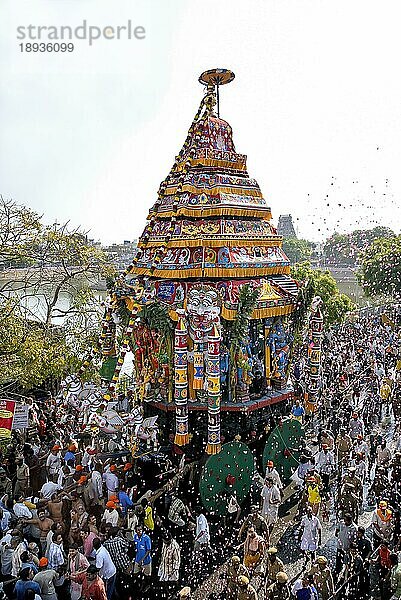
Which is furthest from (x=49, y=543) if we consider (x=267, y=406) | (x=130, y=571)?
(x=267, y=406)

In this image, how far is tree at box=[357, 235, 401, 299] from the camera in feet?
86.7

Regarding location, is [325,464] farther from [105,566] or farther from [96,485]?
[105,566]

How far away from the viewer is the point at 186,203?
10977mm

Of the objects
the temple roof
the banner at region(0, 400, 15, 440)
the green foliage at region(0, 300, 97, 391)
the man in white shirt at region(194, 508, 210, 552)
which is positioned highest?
the temple roof

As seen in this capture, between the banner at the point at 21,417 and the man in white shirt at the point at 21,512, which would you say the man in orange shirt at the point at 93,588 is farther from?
the banner at the point at 21,417

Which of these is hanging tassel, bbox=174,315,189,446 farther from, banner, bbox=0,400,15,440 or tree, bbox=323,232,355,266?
tree, bbox=323,232,355,266

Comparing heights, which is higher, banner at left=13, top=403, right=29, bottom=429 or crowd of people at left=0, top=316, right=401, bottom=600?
banner at left=13, top=403, right=29, bottom=429

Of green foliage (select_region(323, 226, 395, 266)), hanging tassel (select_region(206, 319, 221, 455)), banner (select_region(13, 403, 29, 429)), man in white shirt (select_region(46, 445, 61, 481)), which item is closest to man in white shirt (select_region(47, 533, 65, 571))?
man in white shirt (select_region(46, 445, 61, 481))

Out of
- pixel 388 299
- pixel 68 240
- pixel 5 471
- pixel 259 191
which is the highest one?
pixel 259 191

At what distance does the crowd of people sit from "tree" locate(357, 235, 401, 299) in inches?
654

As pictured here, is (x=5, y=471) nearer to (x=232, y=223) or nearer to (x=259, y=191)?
(x=232, y=223)

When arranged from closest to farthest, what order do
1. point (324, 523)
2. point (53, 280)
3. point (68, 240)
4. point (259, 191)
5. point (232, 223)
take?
point (324, 523), point (232, 223), point (259, 191), point (53, 280), point (68, 240)

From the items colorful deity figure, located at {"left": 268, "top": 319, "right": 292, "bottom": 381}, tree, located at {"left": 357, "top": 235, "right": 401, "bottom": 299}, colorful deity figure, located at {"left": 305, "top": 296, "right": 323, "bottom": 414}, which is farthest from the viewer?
tree, located at {"left": 357, "top": 235, "right": 401, "bottom": 299}

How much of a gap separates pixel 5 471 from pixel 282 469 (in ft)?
16.5
